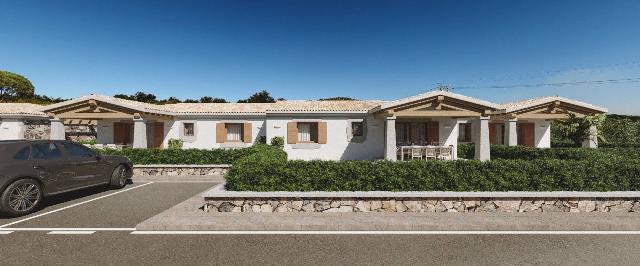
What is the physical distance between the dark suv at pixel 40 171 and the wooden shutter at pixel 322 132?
388 inches

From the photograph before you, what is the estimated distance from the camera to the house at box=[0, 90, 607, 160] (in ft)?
43.1

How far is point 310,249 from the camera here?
4430 millimetres

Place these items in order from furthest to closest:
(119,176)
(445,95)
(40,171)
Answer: (445,95), (119,176), (40,171)

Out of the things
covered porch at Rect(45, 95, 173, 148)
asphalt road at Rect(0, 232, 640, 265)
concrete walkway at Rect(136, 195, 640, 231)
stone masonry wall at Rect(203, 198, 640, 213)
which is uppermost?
covered porch at Rect(45, 95, 173, 148)

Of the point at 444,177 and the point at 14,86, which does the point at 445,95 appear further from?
the point at 14,86

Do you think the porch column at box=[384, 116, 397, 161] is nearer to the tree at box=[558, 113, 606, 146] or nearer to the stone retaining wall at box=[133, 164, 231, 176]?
the stone retaining wall at box=[133, 164, 231, 176]

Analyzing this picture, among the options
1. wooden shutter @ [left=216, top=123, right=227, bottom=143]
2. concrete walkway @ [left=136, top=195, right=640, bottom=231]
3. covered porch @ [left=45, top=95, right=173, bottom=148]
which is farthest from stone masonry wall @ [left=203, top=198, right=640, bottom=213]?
wooden shutter @ [left=216, top=123, right=227, bottom=143]

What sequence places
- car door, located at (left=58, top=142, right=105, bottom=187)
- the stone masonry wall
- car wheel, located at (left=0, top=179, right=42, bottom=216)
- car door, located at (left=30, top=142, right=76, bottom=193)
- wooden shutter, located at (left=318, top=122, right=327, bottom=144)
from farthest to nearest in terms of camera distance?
1. wooden shutter, located at (left=318, top=122, right=327, bottom=144)
2. car door, located at (left=58, top=142, right=105, bottom=187)
3. car door, located at (left=30, top=142, right=76, bottom=193)
4. the stone masonry wall
5. car wheel, located at (left=0, top=179, right=42, bottom=216)

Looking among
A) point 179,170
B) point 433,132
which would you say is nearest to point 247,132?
point 179,170

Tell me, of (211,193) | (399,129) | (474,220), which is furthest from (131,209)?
(399,129)

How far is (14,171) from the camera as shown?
6086mm

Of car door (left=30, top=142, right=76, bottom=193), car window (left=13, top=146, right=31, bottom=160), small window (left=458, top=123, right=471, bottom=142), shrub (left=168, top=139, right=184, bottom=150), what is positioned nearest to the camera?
car window (left=13, top=146, right=31, bottom=160)

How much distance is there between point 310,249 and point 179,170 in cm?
950

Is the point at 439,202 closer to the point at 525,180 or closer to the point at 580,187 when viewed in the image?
the point at 525,180
